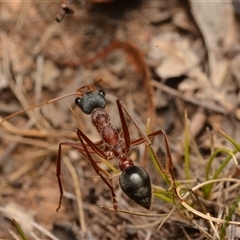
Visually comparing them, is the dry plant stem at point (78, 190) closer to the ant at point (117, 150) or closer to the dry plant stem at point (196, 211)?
the ant at point (117, 150)

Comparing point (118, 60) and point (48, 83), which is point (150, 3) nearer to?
point (118, 60)

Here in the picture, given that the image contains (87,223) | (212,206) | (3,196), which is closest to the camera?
(212,206)

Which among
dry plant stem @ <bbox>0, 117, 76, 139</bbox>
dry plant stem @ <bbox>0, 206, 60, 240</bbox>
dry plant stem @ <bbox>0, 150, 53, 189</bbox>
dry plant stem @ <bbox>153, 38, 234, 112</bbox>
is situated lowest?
dry plant stem @ <bbox>0, 206, 60, 240</bbox>

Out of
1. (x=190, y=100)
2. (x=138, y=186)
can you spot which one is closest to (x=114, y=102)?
(x=190, y=100)

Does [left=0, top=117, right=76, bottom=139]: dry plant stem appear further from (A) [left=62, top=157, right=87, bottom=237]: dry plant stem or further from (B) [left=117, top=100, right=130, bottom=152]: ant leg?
(B) [left=117, top=100, right=130, bottom=152]: ant leg

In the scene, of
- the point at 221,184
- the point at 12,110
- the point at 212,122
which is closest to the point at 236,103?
the point at 212,122

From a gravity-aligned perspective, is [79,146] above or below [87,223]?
above

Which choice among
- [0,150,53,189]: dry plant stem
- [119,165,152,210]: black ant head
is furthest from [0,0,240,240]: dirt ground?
[119,165,152,210]: black ant head
